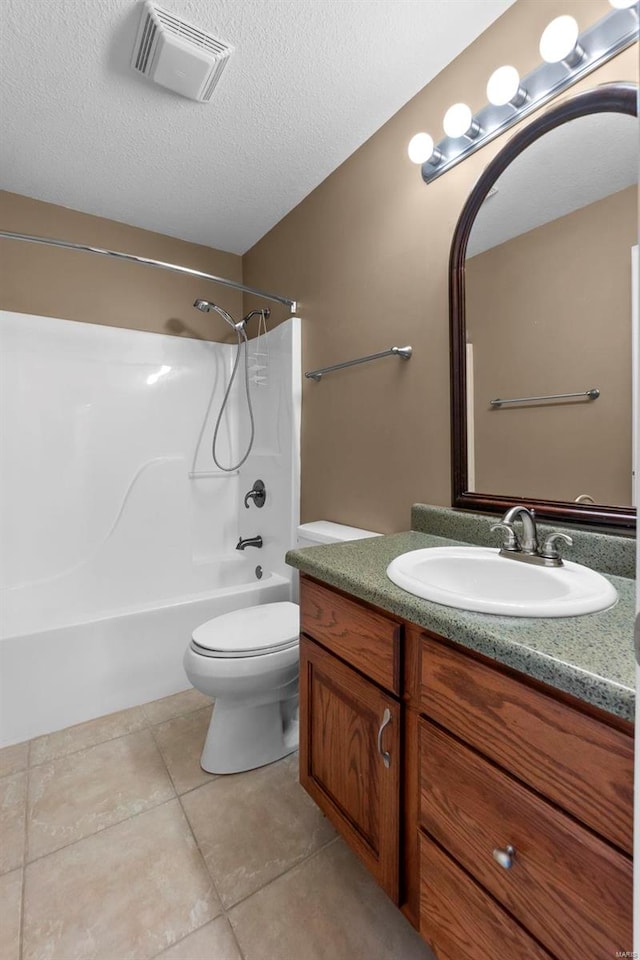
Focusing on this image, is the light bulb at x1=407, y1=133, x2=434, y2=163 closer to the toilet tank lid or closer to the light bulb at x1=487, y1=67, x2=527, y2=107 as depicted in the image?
the light bulb at x1=487, y1=67, x2=527, y2=107

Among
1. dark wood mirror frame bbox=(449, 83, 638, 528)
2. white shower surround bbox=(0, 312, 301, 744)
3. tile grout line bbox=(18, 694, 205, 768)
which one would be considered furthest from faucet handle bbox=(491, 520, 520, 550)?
tile grout line bbox=(18, 694, 205, 768)

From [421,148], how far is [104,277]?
5.85 feet

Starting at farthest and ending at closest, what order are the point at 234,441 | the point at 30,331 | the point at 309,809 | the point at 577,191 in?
the point at 234,441, the point at 30,331, the point at 309,809, the point at 577,191

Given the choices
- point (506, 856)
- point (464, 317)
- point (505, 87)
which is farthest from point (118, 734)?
point (505, 87)

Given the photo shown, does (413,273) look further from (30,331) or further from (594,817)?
(30,331)

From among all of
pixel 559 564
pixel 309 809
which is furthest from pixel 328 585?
pixel 309 809

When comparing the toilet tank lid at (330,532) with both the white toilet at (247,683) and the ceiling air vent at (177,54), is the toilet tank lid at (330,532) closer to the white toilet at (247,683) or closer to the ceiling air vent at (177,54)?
the white toilet at (247,683)

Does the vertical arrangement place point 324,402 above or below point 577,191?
below

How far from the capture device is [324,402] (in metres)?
2.01

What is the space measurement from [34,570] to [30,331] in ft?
3.94

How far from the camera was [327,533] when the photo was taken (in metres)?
1.77

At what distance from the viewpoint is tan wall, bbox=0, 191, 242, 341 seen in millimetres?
2117

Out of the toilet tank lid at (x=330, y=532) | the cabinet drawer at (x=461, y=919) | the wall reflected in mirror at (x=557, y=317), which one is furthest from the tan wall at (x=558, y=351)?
the cabinet drawer at (x=461, y=919)

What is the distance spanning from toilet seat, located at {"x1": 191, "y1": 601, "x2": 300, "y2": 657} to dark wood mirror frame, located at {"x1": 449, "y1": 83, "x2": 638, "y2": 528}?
779mm
